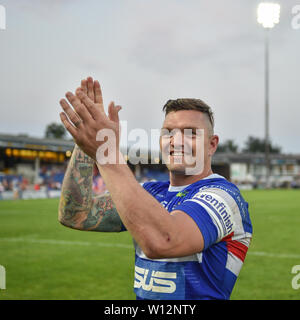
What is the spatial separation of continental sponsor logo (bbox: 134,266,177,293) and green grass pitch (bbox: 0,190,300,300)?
156 inches

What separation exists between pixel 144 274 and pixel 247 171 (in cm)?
7430

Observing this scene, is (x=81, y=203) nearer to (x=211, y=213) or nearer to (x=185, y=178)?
(x=185, y=178)

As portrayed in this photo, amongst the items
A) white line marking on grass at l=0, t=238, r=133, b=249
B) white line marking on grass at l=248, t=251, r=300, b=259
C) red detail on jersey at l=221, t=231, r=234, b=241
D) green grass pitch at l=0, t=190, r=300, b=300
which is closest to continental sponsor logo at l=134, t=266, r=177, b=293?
red detail on jersey at l=221, t=231, r=234, b=241

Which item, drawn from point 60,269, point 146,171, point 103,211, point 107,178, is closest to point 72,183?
point 103,211

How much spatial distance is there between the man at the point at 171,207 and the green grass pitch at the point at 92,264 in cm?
388

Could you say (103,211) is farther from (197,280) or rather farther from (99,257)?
(99,257)

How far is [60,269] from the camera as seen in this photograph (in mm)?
7902

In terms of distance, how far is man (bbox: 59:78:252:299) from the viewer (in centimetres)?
163

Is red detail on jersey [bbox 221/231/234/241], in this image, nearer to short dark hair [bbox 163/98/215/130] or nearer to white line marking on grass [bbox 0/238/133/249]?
short dark hair [bbox 163/98/215/130]

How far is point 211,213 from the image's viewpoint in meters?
1.85

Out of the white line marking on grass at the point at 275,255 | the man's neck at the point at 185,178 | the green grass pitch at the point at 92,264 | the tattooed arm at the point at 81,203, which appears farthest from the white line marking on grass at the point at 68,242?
the man's neck at the point at 185,178

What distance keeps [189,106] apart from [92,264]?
675cm

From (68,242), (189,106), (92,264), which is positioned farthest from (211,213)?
(68,242)

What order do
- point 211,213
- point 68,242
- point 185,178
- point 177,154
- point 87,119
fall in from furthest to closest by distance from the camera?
point 68,242
point 185,178
point 177,154
point 211,213
point 87,119
